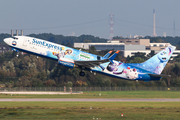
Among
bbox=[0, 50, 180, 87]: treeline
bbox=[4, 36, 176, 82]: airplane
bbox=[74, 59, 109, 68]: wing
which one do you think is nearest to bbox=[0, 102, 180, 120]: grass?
bbox=[4, 36, 176, 82]: airplane

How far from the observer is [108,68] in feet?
229

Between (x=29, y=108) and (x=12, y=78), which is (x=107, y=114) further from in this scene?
(x=12, y=78)

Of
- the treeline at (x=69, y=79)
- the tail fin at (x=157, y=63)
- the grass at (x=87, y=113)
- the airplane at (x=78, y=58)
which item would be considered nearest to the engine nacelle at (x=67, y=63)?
the airplane at (x=78, y=58)

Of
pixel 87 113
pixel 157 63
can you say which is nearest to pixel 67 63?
pixel 87 113

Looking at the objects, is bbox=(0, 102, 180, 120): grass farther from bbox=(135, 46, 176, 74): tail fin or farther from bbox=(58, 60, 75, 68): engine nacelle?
bbox=(135, 46, 176, 74): tail fin

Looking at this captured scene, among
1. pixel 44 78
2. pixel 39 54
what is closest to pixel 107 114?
pixel 39 54

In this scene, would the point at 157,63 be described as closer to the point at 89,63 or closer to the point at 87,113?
the point at 89,63

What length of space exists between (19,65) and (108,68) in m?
124

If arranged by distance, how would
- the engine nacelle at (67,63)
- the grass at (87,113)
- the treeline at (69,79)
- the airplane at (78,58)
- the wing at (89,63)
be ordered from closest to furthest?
the grass at (87,113) < the airplane at (78,58) < the engine nacelle at (67,63) < the wing at (89,63) < the treeline at (69,79)

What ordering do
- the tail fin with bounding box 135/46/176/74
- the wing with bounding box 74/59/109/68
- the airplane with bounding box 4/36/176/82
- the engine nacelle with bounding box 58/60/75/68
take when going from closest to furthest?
1. the airplane with bounding box 4/36/176/82
2. the engine nacelle with bounding box 58/60/75/68
3. the wing with bounding box 74/59/109/68
4. the tail fin with bounding box 135/46/176/74

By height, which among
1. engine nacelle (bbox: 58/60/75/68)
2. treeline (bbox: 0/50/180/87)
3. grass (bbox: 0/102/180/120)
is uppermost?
engine nacelle (bbox: 58/60/75/68)

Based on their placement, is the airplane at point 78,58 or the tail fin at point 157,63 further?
the tail fin at point 157,63

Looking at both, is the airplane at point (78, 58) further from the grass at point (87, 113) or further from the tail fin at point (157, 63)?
the grass at point (87, 113)

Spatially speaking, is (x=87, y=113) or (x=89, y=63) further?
(x=89, y=63)
